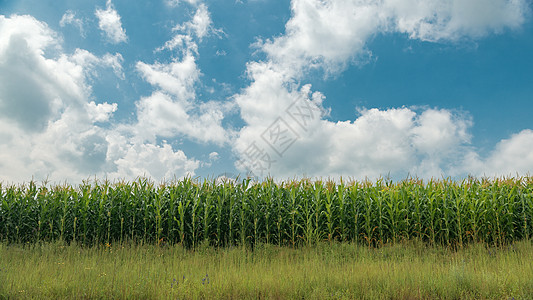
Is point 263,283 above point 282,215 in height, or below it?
below

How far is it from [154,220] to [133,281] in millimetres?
5133

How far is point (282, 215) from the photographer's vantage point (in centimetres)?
1170

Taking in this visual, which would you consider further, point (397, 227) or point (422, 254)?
point (397, 227)

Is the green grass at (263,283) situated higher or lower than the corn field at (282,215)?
lower

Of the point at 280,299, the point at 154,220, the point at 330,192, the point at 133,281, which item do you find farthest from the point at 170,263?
the point at 330,192

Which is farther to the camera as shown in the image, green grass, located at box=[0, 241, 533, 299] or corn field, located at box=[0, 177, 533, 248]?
corn field, located at box=[0, 177, 533, 248]

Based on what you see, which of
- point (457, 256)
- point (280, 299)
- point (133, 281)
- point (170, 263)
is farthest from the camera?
point (457, 256)

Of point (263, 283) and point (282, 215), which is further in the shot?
point (282, 215)

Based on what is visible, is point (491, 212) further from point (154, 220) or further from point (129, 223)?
point (129, 223)

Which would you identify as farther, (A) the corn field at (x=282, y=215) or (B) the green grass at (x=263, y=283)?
(A) the corn field at (x=282, y=215)

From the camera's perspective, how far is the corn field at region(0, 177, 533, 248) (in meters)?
11.4

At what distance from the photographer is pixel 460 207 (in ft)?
39.2

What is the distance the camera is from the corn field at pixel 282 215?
451 inches

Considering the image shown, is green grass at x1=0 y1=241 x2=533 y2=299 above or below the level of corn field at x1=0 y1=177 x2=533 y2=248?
below
